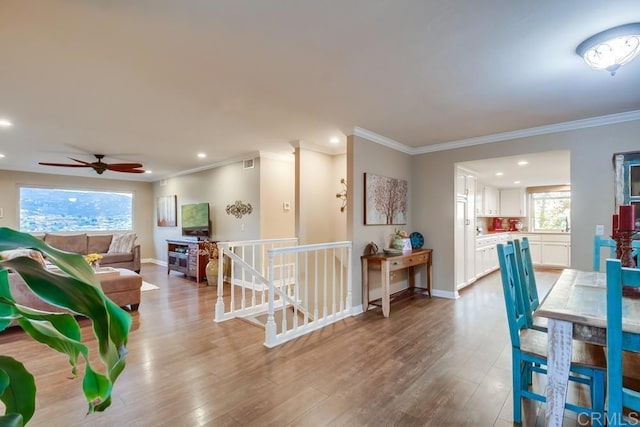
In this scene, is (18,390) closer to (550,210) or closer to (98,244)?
(98,244)

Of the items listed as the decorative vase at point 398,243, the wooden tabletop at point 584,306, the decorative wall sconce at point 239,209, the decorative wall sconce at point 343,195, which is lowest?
the wooden tabletop at point 584,306

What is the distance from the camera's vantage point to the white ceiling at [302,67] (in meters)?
1.71

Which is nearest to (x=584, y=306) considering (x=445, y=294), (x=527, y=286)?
(x=527, y=286)

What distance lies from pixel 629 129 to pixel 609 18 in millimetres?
2301

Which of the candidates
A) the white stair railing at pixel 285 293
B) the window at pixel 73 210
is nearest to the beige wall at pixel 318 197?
the white stair railing at pixel 285 293

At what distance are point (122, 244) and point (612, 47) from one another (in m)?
7.96

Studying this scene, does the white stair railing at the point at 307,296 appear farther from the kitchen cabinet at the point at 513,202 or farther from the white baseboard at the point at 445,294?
the kitchen cabinet at the point at 513,202

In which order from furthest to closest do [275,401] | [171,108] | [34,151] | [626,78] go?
[34,151], [171,108], [626,78], [275,401]

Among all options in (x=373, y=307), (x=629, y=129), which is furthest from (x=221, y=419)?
(x=629, y=129)

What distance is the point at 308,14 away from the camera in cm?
172

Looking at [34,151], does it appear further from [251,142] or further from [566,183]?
[566,183]

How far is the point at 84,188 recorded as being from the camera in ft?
24.7

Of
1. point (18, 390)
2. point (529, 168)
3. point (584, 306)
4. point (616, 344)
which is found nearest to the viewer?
point (18, 390)

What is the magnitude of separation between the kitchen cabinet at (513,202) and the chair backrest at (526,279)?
660 centimetres
